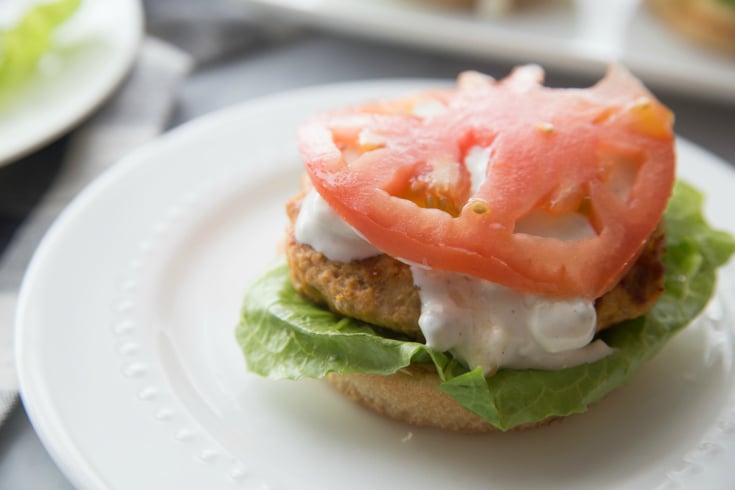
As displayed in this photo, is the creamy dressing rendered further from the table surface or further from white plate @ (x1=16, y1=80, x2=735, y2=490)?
the table surface

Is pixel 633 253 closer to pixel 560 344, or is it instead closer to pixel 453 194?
pixel 560 344

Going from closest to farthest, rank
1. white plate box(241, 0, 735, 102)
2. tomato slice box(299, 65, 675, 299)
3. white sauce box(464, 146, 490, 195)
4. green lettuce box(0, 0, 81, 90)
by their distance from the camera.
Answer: tomato slice box(299, 65, 675, 299), white sauce box(464, 146, 490, 195), green lettuce box(0, 0, 81, 90), white plate box(241, 0, 735, 102)

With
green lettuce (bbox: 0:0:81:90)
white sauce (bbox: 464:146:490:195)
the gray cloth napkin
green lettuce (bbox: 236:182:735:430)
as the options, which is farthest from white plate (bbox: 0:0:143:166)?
white sauce (bbox: 464:146:490:195)

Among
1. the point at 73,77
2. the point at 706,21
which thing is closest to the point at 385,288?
the point at 73,77

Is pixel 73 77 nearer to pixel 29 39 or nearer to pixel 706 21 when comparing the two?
pixel 29 39

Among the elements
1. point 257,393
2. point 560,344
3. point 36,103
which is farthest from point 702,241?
point 36,103

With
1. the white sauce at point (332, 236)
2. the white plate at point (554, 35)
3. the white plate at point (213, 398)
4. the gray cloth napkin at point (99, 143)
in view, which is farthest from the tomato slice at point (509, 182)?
the white plate at point (554, 35)

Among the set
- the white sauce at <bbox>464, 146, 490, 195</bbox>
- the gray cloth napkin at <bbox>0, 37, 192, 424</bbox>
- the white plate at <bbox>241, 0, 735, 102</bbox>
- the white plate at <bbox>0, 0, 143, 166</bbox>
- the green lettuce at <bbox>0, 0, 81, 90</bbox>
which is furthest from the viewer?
the white plate at <bbox>241, 0, 735, 102</bbox>

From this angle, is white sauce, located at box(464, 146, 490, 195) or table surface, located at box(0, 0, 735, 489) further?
table surface, located at box(0, 0, 735, 489)
